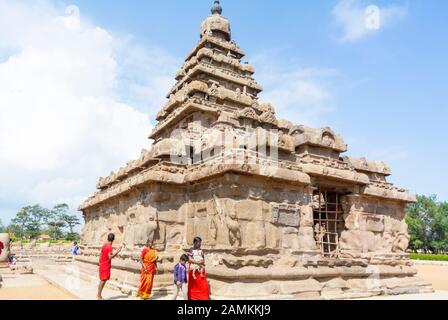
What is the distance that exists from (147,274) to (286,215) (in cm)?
330

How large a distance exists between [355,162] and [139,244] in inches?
251

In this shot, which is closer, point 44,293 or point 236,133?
point 236,133

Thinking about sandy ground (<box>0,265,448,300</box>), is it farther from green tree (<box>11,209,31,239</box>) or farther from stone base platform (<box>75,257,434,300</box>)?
green tree (<box>11,209,31,239</box>)

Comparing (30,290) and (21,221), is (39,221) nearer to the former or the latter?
(21,221)

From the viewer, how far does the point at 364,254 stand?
9703 millimetres

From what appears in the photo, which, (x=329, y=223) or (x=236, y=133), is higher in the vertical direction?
(x=236, y=133)

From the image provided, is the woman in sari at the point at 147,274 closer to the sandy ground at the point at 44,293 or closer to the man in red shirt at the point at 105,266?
the man in red shirt at the point at 105,266

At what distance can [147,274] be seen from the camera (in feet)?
24.0

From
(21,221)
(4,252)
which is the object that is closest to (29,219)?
(21,221)

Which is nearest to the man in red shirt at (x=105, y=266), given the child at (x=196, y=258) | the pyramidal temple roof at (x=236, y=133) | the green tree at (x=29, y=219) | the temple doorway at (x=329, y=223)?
the child at (x=196, y=258)

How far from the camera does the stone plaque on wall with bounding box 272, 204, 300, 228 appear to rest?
8.20 metres

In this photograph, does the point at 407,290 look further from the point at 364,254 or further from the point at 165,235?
the point at 165,235

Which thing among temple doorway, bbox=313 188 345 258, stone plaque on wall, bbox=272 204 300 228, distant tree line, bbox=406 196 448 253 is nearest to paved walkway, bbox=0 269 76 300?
stone plaque on wall, bbox=272 204 300 228
